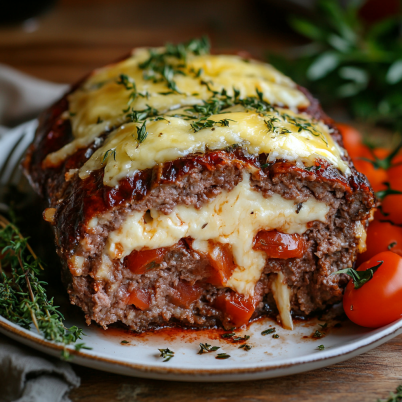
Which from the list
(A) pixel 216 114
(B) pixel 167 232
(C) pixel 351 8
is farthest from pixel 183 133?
(C) pixel 351 8

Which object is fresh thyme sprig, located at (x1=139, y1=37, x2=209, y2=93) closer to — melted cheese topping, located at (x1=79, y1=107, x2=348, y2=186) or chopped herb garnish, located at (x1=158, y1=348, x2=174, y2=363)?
melted cheese topping, located at (x1=79, y1=107, x2=348, y2=186)

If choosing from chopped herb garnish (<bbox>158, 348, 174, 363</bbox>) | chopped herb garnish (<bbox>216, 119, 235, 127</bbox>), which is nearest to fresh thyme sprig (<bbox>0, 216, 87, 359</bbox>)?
chopped herb garnish (<bbox>158, 348, 174, 363</bbox>)

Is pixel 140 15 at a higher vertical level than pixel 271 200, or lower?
higher

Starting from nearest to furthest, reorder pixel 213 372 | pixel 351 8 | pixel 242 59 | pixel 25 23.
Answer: pixel 213 372 → pixel 242 59 → pixel 351 8 → pixel 25 23

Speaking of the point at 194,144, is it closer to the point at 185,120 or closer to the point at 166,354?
the point at 185,120

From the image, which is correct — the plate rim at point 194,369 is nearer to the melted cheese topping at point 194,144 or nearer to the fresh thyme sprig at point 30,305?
the fresh thyme sprig at point 30,305

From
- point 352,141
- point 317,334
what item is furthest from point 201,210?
point 352,141

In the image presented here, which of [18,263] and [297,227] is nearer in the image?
[297,227]

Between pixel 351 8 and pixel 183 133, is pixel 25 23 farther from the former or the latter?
pixel 183 133
